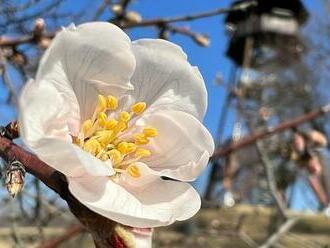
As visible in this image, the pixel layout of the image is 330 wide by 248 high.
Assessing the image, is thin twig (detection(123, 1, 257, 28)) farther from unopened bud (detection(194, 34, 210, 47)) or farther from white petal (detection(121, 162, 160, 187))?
white petal (detection(121, 162, 160, 187))

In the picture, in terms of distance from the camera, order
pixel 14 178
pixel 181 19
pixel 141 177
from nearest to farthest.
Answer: pixel 14 178, pixel 141 177, pixel 181 19

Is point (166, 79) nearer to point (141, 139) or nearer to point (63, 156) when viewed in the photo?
point (141, 139)

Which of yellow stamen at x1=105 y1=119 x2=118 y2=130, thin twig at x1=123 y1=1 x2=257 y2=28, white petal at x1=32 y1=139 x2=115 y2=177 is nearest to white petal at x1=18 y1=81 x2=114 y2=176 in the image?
white petal at x1=32 y1=139 x2=115 y2=177

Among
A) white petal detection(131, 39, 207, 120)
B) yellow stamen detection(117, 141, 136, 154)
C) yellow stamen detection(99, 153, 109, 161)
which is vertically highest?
white petal detection(131, 39, 207, 120)

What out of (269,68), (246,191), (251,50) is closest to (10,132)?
(246,191)

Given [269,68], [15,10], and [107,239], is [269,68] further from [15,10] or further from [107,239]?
[107,239]

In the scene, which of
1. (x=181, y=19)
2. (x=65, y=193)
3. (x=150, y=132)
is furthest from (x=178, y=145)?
(x=181, y=19)
